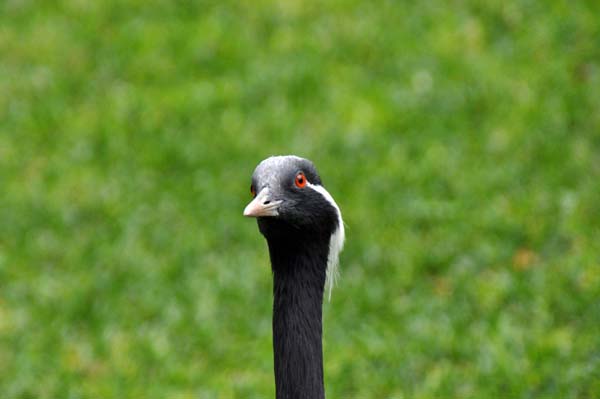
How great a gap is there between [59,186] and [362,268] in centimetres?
310

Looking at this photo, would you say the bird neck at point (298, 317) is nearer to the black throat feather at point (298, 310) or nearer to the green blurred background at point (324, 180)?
the black throat feather at point (298, 310)

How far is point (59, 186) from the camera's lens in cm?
910

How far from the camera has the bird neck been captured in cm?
433

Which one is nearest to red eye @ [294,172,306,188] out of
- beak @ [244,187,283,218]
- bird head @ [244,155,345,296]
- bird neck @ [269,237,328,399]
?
bird head @ [244,155,345,296]

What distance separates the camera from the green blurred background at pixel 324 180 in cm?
703

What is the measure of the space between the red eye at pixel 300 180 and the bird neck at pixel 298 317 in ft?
0.89

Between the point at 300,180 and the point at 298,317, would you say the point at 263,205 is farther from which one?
the point at 298,317

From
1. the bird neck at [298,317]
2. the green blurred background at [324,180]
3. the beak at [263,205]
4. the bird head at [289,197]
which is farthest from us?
the green blurred background at [324,180]

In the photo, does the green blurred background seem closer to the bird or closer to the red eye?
the bird

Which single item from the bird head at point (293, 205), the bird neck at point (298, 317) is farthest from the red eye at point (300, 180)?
the bird neck at point (298, 317)

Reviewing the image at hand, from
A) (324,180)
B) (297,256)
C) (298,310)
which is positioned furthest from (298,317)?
(324,180)

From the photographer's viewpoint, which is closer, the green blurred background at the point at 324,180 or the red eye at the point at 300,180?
the red eye at the point at 300,180

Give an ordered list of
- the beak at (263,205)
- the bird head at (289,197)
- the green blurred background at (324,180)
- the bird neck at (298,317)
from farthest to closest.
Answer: the green blurred background at (324,180) → the bird neck at (298,317) → the bird head at (289,197) → the beak at (263,205)

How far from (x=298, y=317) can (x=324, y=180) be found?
435 centimetres
